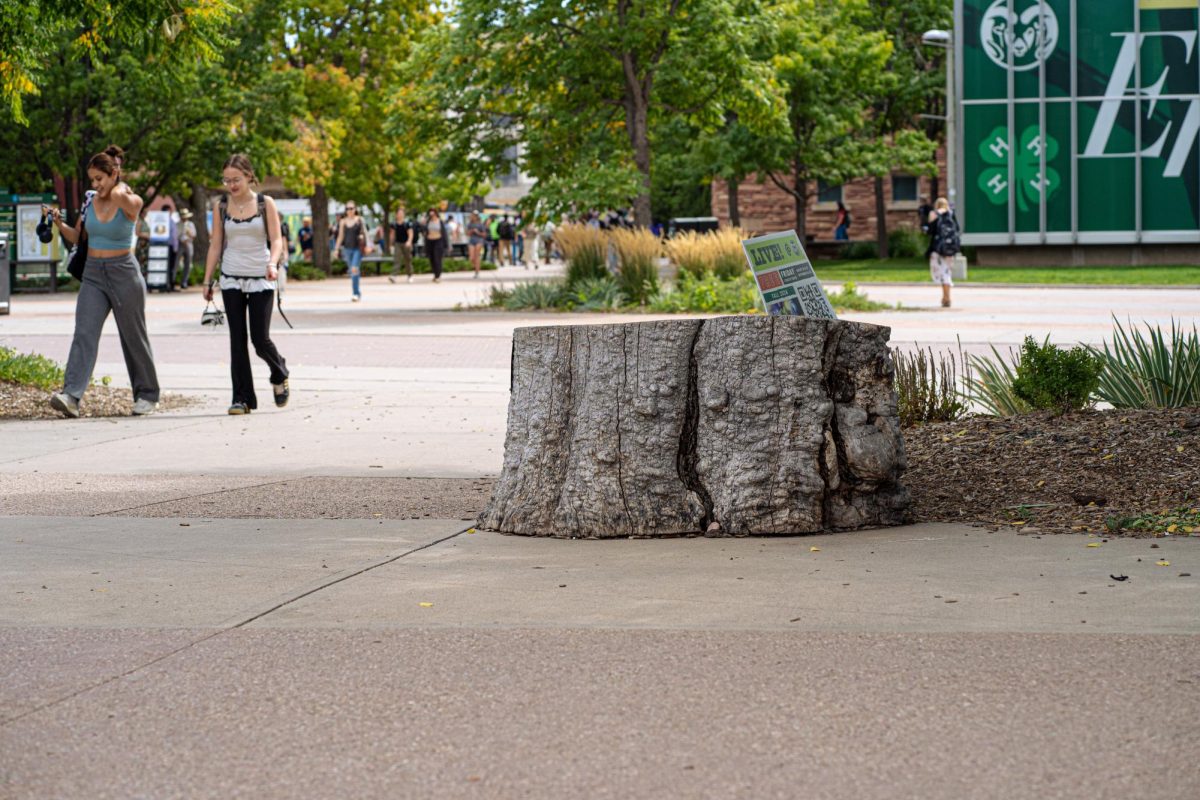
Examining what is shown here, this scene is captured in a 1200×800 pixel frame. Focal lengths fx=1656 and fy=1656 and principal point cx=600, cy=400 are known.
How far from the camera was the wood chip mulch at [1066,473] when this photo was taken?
6.82m

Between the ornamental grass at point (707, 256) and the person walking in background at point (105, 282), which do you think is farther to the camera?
the ornamental grass at point (707, 256)

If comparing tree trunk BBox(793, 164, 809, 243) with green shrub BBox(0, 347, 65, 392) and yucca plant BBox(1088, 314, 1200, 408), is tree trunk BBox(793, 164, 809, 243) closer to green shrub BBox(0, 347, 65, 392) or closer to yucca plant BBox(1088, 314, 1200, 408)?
green shrub BBox(0, 347, 65, 392)

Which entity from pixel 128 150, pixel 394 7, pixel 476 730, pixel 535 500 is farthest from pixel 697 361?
pixel 394 7

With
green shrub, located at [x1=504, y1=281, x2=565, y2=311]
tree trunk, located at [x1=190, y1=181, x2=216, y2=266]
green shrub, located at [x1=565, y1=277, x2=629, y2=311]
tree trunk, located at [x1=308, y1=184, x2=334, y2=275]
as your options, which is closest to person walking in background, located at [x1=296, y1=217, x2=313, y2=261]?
tree trunk, located at [x1=308, y1=184, x2=334, y2=275]

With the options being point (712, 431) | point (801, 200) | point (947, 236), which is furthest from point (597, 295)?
point (801, 200)

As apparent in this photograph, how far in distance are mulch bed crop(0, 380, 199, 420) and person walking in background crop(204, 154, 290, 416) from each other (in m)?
0.99

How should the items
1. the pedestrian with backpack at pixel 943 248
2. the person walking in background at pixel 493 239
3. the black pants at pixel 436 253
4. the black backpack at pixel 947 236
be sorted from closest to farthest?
the pedestrian with backpack at pixel 943 248 < the black backpack at pixel 947 236 < the black pants at pixel 436 253 < the person walking in background at pixel 493 239

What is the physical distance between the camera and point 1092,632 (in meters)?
4.97

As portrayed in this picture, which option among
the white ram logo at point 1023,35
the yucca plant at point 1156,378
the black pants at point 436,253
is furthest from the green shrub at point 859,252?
the yucca plant at point 1156,378

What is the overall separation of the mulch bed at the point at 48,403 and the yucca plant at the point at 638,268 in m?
13.2

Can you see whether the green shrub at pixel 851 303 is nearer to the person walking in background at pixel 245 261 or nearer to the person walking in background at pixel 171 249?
the person walking in background at pixel 245 261

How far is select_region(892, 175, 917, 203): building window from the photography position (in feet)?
203

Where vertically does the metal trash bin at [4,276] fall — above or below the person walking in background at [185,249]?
below

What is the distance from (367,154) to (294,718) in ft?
157
